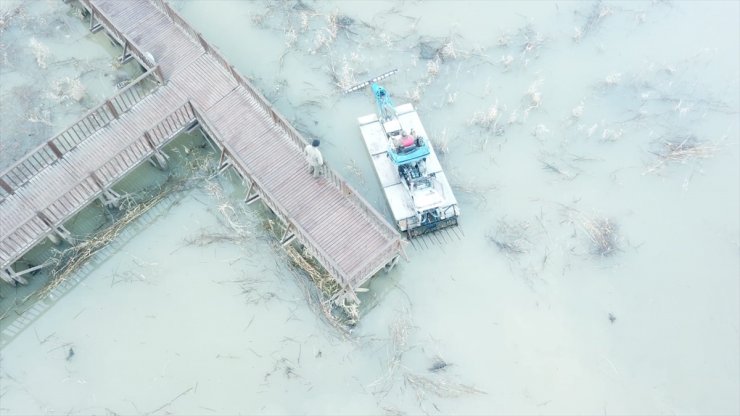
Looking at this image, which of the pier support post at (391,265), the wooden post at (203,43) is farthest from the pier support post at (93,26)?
the pier support post at (391,265)

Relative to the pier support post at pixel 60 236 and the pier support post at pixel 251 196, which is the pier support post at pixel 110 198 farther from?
the pier support post at pixel 251 196

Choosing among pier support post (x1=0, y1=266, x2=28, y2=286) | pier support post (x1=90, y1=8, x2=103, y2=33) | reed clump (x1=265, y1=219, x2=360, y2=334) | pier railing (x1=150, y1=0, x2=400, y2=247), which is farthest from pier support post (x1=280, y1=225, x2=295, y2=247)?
pier support post (x1=90, y1=8, x2=103, y2=33)

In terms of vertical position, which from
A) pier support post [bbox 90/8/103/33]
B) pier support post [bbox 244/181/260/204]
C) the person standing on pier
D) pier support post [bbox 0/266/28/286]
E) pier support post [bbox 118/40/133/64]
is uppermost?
pier support post [bbox 90/8/103/33]

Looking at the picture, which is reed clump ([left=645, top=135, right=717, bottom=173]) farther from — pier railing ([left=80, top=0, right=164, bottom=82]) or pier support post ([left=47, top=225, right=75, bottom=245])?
pier support post ([left=47, top=225, right=75, bottom=245])

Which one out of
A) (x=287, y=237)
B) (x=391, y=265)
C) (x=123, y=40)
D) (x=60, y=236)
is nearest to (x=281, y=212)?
(x=287, y=237)

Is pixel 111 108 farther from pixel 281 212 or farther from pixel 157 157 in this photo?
pixel 281 212

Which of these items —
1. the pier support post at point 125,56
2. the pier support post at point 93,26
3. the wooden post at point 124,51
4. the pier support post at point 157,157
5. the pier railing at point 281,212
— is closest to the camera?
the pier railing at point 281,212
